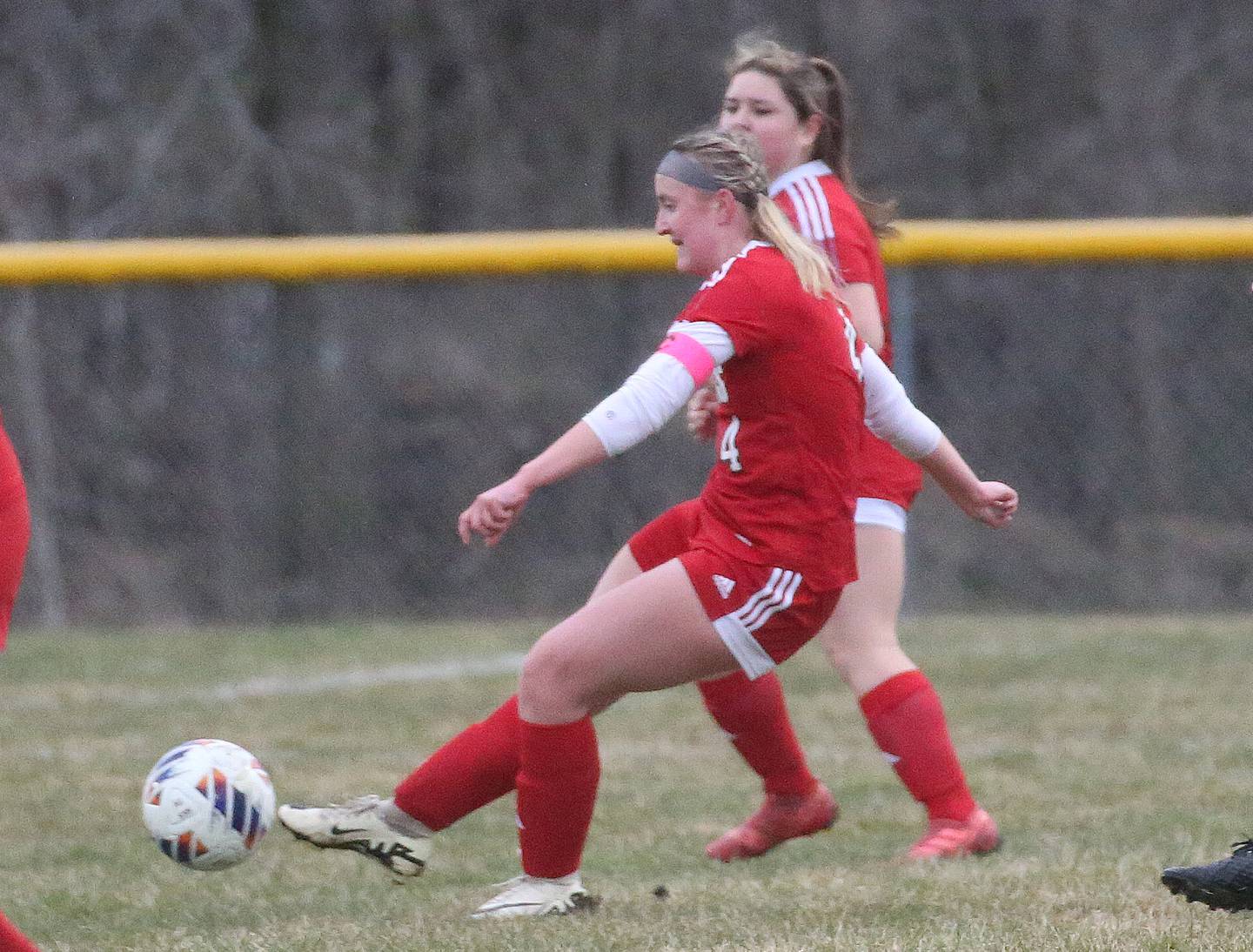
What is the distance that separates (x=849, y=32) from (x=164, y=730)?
8.69m

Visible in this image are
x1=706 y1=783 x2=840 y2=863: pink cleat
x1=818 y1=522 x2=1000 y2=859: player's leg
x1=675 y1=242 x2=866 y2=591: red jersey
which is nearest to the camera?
x1=675 y1=242 x2=866 y2=591: red jersey

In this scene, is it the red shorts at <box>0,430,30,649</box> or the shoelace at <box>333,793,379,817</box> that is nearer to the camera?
the red shorts at <box>0,430,30,649</box>

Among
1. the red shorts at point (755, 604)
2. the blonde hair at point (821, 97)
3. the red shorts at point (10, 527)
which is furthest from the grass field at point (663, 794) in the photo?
the blonde hair at point (821, 97)

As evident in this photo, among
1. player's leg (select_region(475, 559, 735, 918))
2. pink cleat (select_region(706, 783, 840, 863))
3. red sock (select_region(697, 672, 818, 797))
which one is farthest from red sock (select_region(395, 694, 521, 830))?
pink cleat (select_region(706, 783, 840, 863))

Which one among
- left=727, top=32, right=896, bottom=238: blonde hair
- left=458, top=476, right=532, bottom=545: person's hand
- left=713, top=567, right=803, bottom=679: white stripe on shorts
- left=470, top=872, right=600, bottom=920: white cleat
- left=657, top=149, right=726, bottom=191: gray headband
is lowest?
left=470, top=872, right=600, bottom=920: white cleat

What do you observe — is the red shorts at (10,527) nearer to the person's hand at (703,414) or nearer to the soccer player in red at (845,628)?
the person's hand at (703,414)

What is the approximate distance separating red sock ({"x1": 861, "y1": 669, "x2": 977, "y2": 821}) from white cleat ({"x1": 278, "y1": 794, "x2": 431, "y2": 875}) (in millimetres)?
1183

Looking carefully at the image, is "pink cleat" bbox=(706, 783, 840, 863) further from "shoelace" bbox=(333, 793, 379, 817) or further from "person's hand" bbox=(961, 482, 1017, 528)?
"shoelace" bbox=(333, 793, 379, 817)

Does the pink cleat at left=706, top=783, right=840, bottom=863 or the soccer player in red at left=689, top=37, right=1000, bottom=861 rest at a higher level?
the soccer player in red at left=689, top=37, right=1000, bottom=861

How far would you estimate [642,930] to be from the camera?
3.85m

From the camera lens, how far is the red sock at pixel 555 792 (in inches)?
154

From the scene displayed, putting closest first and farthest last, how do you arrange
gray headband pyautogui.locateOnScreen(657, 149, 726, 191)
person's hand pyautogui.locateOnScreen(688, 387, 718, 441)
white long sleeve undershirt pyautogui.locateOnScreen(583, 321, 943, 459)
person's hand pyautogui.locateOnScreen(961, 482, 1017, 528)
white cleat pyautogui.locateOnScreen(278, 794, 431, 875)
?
1. white long sleeve undershirt pyautogui.locateOnScreen(583, 321, 943, 459)
2. gray headband pyautogui.locateOnScreen(657, 149, 726, 191)
3. white cleat pyautogui.locateOnScreen(278, 794, 431, 875)
4. person's hand pyautogui.locateOnScreen(961, 482, 1017, 528)
5. person's hand pyautogui.locateOnScreen(688, 387, 718, 441)

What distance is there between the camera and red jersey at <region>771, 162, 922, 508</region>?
15.2 ft

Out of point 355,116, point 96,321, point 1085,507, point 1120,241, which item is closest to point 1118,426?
point 1085,507
